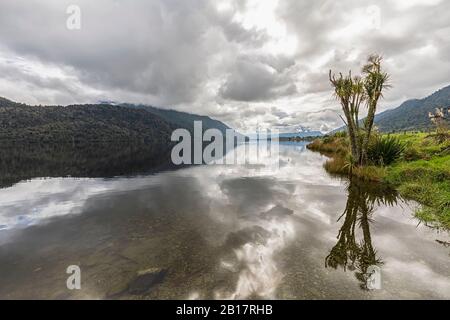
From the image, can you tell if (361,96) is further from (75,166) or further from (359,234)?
(75,166)

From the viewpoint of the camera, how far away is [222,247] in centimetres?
757

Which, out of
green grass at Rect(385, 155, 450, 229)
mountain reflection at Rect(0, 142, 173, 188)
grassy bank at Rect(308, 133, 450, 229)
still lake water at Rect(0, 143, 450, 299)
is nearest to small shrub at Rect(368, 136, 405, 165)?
grassy bank at Rect(308, 133, 450, 229)

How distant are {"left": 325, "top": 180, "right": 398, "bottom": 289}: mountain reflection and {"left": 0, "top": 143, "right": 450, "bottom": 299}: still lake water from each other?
0.04m

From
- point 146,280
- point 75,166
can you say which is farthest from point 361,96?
point 75,166

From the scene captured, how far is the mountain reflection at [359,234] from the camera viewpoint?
6.45 meters

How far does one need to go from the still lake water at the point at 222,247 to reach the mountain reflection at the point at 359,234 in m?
Answer: 0.04

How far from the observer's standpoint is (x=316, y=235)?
8.45 meters

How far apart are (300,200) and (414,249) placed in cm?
628

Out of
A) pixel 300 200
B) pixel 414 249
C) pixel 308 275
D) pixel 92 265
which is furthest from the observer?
pixel 300 200

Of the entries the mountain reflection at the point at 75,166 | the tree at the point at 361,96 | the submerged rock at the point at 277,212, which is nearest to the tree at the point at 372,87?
the tree at the point at 361,96

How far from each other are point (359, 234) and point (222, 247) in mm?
5381

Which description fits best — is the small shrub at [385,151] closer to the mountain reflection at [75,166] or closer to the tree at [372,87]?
the tree at [372,87]
